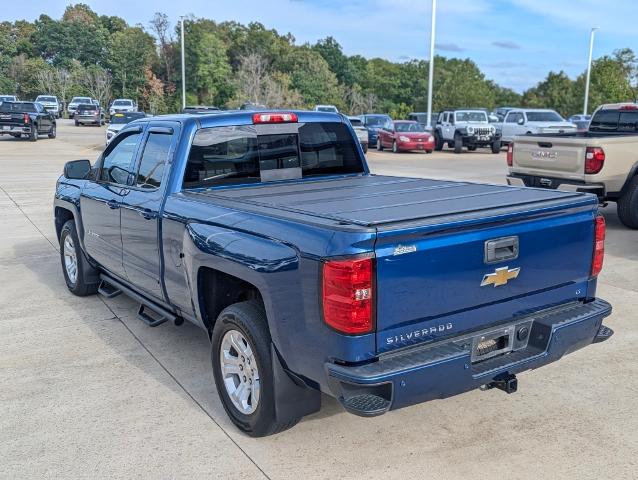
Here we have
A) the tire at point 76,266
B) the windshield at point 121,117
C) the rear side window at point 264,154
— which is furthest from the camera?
the windshield at point 121,117

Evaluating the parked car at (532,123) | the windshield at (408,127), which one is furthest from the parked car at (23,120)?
the parked car at (532,123)

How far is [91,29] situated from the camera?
8594 centimetres

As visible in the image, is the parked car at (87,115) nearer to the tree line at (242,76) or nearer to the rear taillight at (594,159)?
the tree line at (242,76)

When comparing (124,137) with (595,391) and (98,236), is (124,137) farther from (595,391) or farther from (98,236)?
(595,391)

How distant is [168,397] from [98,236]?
6.53ft

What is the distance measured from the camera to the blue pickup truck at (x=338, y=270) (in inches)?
116

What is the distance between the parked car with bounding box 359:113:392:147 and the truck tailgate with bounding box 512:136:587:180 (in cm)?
2022

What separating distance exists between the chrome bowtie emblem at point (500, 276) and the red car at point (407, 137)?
24374 mm

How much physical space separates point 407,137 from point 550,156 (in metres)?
17.9

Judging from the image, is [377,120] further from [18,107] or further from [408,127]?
[18,107]

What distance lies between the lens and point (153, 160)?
4.81m

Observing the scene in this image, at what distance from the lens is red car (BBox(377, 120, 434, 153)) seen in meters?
27.3

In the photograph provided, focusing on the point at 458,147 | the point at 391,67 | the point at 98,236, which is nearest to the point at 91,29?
the point at 391,67

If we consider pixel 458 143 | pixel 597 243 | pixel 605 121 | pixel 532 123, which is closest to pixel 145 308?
pixel 597 243
